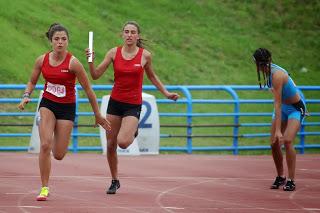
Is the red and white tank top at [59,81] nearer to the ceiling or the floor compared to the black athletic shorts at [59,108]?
nearer to the ceiling

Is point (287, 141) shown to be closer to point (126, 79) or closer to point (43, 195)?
point (126, 79)

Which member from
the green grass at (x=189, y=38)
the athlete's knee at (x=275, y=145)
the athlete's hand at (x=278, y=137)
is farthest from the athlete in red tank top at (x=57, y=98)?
the green grass at (x=189, y=38)

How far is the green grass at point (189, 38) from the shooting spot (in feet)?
108

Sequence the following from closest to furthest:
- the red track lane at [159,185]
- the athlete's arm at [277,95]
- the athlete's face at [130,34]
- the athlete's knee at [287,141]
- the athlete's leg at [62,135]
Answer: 1. the red track lane at [159,185]
2. the athlete's leg at [62,135]
3. the athlete's face at [130,34]
4. the athlete's arm at [277,95]
5. the athlete's knee at [287,141]

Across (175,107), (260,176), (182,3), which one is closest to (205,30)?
(182,3)

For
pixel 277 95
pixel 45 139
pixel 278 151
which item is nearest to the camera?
pixel 45 139

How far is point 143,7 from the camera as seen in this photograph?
42156 mm

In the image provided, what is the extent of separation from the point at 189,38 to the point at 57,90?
27.9 meters

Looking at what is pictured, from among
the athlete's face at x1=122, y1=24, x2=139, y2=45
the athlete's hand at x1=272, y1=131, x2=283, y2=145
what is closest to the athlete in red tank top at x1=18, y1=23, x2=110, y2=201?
the athlete's face at x1=122, y1=24, x2=139, y2=45

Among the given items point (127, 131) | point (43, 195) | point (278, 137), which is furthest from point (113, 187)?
point (278, 137)

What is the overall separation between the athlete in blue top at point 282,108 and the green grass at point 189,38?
1259 cm

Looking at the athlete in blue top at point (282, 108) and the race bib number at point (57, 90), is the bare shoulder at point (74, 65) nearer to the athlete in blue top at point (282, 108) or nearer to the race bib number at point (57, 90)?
the race bib number at point (57, 90)

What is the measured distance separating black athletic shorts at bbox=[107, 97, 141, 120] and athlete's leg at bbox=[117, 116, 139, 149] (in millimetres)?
74

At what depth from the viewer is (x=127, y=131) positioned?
1444cm
